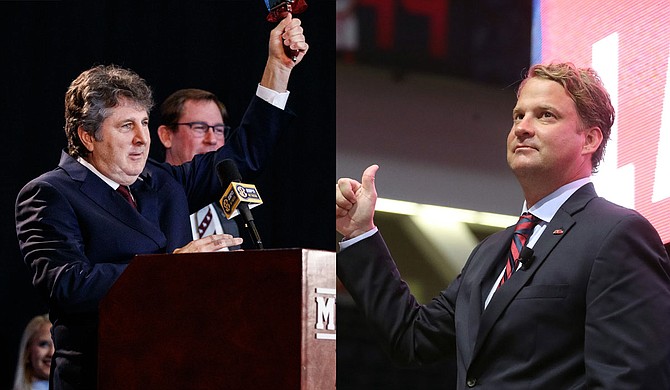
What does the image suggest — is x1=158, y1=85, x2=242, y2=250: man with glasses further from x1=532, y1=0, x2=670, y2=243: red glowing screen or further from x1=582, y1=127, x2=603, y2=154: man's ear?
x1=582, y1=127, x2=603, y2=154: man's ear

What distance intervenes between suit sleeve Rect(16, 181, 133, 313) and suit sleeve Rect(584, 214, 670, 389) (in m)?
1.24

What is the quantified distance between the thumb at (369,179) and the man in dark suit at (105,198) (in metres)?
0.32

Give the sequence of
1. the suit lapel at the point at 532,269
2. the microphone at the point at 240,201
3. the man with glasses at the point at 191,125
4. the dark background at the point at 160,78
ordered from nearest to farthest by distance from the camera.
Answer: the suit lapel at the point at 532,269 < the microphone at the point at 240,201 < the man with glasses at the point at 191,125 < the dark background at the point at 160,78

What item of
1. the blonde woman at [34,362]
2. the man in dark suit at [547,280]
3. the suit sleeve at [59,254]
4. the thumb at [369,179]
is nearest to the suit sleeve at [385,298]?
the man in dark suit at [547,280]

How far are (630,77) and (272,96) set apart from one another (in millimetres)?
1238

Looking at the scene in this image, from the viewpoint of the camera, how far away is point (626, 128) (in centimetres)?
208

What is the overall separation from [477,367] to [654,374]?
1.12 ft

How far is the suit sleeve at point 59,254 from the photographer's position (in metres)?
2.44

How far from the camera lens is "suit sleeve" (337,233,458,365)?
2.14 metres

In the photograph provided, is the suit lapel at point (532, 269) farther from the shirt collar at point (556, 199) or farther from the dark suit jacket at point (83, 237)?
the dark suit jacket at point (83, 237)

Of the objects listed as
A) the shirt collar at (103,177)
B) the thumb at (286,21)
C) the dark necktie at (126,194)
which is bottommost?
the dark necktie at (126,194)

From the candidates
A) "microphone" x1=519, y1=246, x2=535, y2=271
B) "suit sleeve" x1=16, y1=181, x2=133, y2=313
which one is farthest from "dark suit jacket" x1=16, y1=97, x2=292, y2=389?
"microphone" x1=519, y1=246, x2=535, y2=271

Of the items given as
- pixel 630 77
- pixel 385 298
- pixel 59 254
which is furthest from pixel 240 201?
pixel 630 77

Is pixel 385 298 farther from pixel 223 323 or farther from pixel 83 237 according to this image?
pixel 83 237
